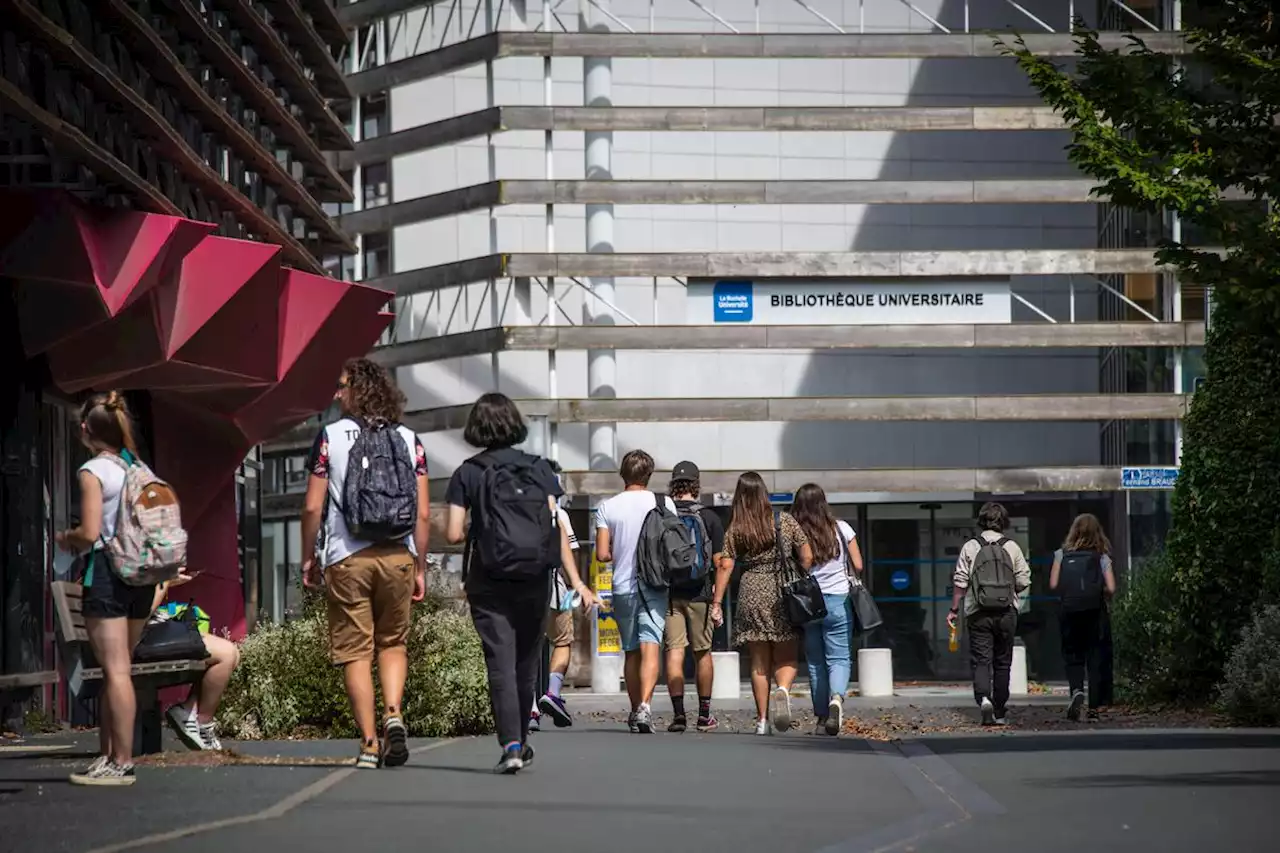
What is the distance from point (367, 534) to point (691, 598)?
4990mm

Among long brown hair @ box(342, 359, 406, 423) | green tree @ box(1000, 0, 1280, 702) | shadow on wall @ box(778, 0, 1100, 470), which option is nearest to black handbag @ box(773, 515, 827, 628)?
green tree @ box(1000, 0, 1280, 702)

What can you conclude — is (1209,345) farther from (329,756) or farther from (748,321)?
(748,321)

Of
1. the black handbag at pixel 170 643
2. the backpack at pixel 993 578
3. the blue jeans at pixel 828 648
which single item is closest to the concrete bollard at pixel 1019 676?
the backpack at pixel 993 578

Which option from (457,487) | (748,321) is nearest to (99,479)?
(457,487)

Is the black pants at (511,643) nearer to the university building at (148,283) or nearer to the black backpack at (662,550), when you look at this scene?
the university building at (148,283)

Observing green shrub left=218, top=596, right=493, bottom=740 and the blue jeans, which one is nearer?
green shrub left=218, top=596, right=493, bottom=740

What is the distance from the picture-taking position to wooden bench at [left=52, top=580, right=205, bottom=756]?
10086 millimetres

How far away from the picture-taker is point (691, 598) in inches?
576

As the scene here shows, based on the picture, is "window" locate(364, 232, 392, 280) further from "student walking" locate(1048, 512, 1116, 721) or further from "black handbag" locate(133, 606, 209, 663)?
"black handbag" locate(133, 606, 209, 663)

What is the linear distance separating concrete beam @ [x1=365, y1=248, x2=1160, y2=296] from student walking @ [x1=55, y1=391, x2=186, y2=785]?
2593cm

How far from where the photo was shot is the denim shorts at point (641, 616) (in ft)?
47.0

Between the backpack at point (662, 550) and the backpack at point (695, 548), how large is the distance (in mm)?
34

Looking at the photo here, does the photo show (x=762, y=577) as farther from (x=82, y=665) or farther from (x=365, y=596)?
(x=82, y=665)

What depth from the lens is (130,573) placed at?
9.51 metres
